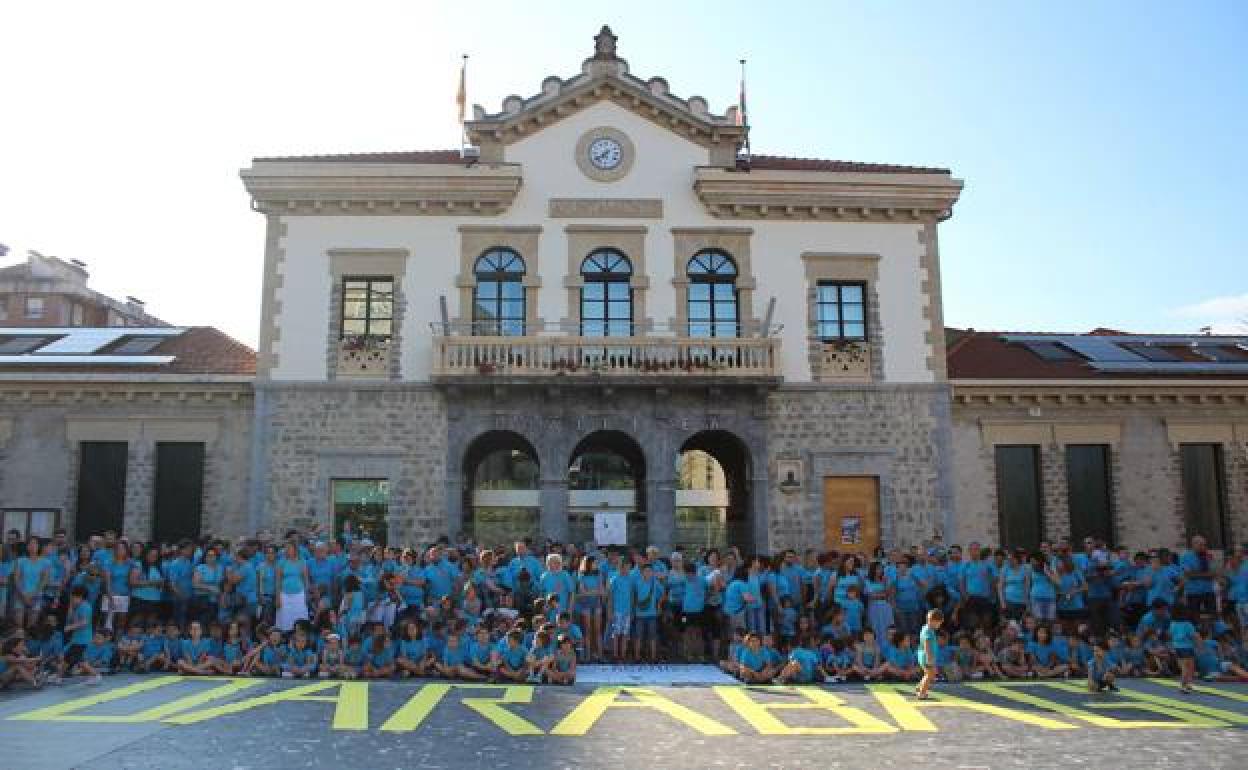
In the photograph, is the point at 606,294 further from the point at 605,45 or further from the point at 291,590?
the point at 291,590

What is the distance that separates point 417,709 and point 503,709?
93 cm

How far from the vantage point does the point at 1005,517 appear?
22.1m

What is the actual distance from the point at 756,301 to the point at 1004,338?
8539 millimetres

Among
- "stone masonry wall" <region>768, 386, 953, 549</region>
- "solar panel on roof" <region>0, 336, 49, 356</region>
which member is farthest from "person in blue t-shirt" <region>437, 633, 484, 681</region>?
"solar panel on roof" <region>0, 336, 49, 356</region>

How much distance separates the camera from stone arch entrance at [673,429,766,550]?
21281 mm

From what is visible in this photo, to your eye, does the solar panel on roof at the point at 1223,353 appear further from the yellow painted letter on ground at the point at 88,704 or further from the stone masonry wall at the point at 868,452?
the yellow painted letter on ground at the point at 88,704

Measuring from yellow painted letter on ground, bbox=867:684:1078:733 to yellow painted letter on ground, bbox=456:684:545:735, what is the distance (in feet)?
12.6

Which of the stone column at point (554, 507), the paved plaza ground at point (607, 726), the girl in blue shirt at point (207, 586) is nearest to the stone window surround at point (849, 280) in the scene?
the stone column at point (554, 507)

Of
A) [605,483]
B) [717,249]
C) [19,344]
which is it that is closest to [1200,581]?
[717,249]

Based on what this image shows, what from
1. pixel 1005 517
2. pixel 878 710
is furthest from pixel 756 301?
pixel 878 710

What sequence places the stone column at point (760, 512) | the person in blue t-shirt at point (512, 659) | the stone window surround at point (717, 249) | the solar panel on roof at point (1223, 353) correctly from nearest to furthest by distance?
the person in blue t-shirt at point (512, 659), the stone column at point (760, 512), the stone window surround at point (717, 249), the solar panel on roof at point (1223, 353)

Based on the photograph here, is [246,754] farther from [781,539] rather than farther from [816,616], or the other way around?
[781,539]

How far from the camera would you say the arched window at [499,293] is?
21344 mm

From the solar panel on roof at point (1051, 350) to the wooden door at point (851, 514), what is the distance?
6816 mm
